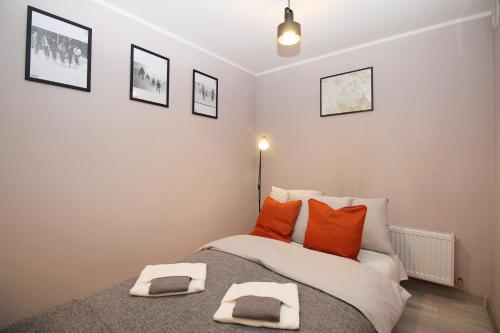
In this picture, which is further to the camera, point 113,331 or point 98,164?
point 98,164

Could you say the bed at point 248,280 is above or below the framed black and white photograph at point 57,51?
below

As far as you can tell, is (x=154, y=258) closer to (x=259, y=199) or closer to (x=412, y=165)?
(x=259, y=199)

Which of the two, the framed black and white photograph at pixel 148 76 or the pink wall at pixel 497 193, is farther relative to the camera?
the framed black and white photograph at pixel 148 76

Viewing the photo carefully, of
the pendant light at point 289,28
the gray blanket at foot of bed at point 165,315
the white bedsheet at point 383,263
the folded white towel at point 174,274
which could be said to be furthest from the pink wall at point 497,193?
the folded white towel at point 174,274

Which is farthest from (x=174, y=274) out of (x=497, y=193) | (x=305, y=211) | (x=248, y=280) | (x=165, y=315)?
(x=497, y=193)

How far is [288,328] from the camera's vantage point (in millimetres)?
1026

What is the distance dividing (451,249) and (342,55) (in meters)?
2.21

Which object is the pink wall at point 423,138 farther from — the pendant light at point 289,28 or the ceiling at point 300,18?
the pendant light at point 289,28

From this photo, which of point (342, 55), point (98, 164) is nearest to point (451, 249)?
point (342, 55)

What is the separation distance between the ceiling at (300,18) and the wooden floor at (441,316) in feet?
8.25

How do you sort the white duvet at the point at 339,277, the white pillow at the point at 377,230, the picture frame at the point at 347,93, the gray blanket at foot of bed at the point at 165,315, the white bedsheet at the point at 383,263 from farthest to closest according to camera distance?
the picture frame at the point at 347,93
the white pillow at the point at 377,230
the white bedsheet at the point at 383,263
the white duvet at the point at 339,277
the gray blanket at foot of bed at the point at 165,315

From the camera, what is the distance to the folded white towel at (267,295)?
41.3 inches

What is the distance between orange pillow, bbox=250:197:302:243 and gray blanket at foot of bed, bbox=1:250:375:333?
843 millimetres

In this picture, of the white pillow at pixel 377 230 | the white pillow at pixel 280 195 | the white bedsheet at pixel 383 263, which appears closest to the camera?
the white bedsheet at pixel 383 263
